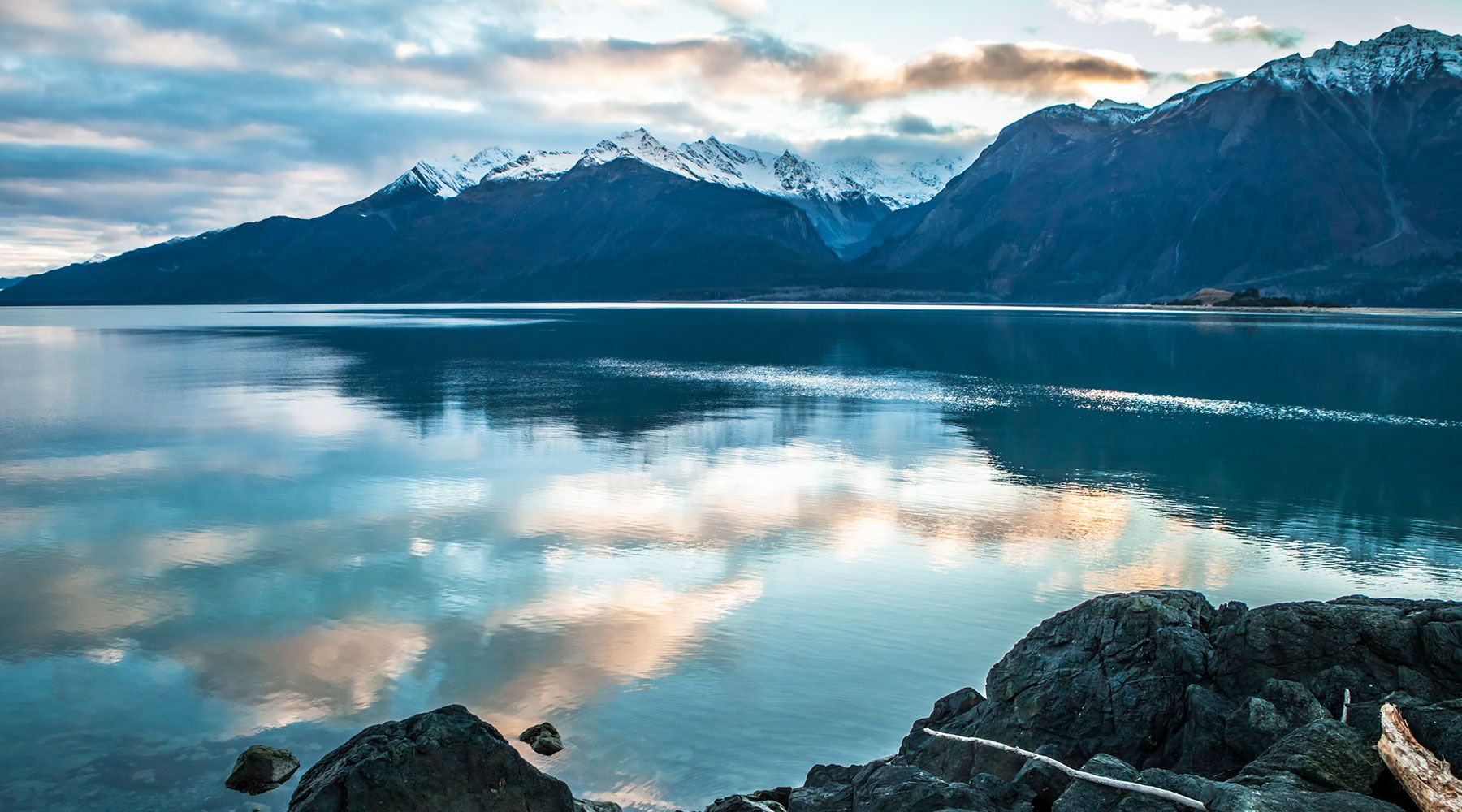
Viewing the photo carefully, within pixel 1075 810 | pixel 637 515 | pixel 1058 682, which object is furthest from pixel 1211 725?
pixel 637 515

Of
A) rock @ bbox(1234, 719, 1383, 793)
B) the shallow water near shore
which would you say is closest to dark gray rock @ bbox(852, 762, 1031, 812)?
rock @ bbox(1234, 719, 1383, 793)

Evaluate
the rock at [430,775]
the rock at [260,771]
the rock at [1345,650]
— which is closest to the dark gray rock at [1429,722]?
the rock at [1345,650]

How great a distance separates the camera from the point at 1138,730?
405 inches

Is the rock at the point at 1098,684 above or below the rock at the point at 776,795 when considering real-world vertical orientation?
above

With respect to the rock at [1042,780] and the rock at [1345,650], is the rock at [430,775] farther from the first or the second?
the rock at [1345,650]

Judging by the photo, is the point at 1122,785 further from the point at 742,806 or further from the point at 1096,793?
the point at 742,806

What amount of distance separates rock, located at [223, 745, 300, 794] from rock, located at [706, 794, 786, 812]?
4.81 metres

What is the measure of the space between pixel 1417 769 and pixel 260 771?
1094 cm

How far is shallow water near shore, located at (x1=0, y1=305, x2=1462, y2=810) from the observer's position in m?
12.8

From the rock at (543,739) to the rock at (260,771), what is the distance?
8.31 feet

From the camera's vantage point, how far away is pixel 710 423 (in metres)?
39.5

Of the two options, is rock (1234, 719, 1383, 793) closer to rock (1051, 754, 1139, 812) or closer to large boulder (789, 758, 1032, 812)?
rock (1051, 754, 1139, 812)

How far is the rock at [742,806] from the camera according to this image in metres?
9.55

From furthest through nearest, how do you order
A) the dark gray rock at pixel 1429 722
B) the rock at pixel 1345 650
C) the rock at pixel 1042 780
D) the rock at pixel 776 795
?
the rock at pixel 776 795
the rock at pixel 1345 650
the rock at pixel 1042 780
the dark gray rock at pixel 1429 722
